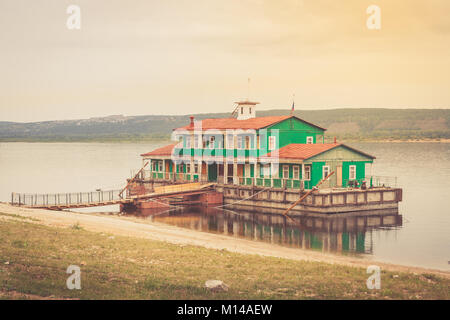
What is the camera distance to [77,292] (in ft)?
52.9

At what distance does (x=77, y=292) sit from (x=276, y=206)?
35932 mm

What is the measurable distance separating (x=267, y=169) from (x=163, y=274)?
113ft

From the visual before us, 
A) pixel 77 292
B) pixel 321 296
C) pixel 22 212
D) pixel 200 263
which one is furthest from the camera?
pixel 22 212

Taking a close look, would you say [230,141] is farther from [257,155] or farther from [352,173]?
[352,173]

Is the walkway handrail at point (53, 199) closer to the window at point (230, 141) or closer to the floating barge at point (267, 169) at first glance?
the floating barge at point (267, 169)

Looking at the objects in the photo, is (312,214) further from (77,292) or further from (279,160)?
(77,292)

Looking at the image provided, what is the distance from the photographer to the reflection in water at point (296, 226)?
37844mm

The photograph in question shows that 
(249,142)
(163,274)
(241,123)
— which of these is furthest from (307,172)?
(163,274)

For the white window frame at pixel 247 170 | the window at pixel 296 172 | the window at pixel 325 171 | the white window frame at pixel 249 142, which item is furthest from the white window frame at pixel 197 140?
the window at pixel 325 171

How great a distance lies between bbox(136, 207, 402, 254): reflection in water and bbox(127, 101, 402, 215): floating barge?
1572 mm

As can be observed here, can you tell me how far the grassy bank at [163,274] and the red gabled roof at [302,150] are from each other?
24842mm

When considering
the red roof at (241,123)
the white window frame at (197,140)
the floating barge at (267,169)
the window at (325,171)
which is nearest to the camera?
the floating barge at (267,169)

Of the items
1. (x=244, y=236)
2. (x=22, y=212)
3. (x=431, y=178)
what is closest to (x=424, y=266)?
(x=244, y=236)

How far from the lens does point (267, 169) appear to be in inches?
2099
